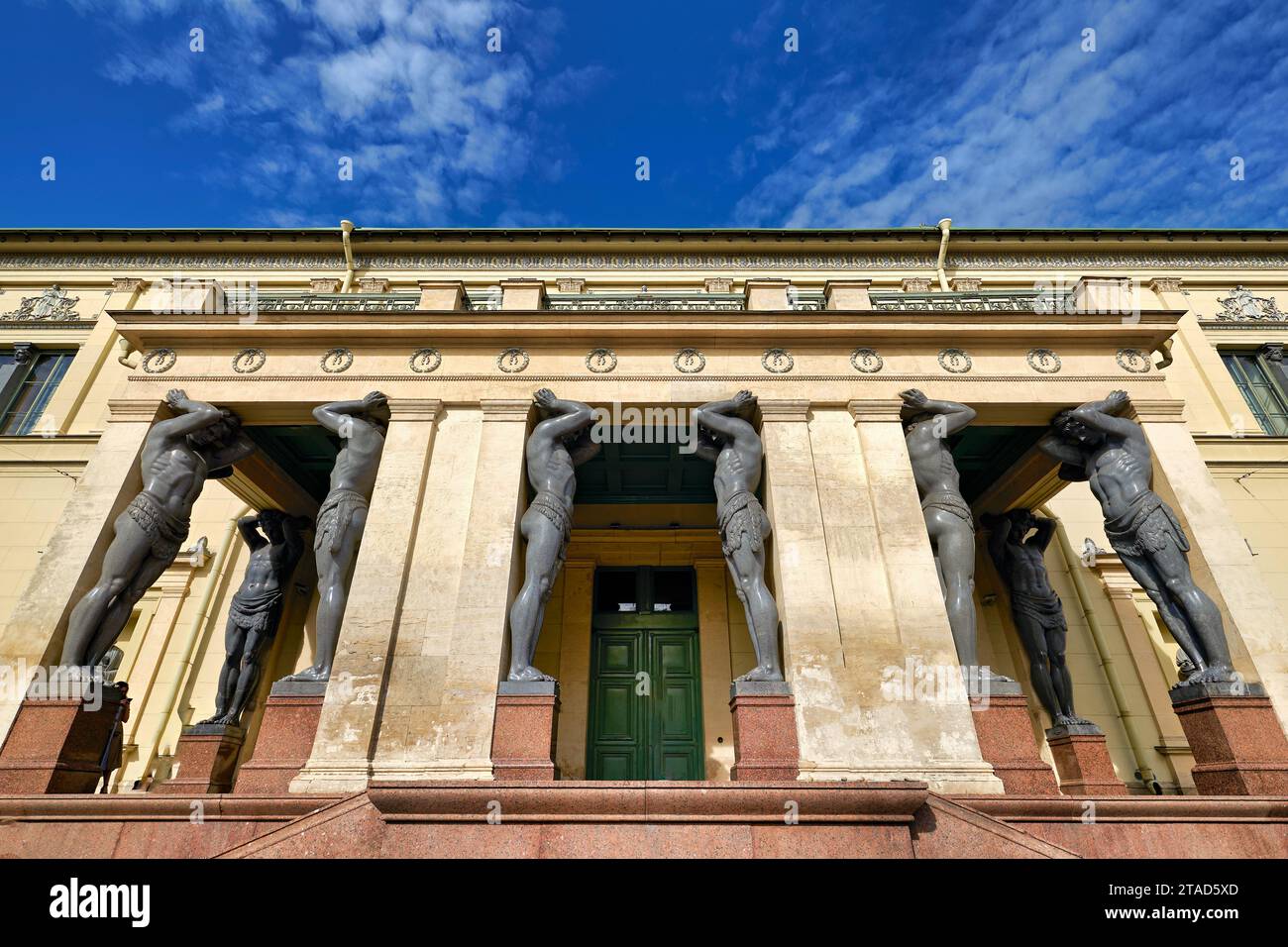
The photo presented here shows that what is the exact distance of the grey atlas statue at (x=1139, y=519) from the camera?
25.9 feet

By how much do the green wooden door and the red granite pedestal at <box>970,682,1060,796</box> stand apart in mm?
5142

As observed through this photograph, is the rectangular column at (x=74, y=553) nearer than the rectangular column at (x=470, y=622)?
No

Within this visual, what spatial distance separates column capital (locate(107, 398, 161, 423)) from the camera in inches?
368

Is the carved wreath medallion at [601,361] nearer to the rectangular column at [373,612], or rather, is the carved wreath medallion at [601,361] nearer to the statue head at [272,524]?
the rectangular column at [373,612]

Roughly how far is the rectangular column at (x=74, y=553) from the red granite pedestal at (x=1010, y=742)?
1079 centimetres

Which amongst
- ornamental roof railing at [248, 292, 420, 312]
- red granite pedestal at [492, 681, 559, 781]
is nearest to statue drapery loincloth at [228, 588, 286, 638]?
ornamental roof railing at [248, 292, 420, 312]

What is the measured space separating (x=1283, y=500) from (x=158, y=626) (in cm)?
2182

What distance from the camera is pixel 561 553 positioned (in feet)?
28.6

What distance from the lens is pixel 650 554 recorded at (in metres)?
13.0

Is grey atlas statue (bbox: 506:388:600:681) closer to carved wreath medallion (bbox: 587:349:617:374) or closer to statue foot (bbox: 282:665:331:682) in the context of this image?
carved wreath medallion (bbox: 587:349:617:374)

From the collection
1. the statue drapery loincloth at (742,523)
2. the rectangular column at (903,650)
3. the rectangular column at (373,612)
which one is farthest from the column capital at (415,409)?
the rectangular column at (903,650)
